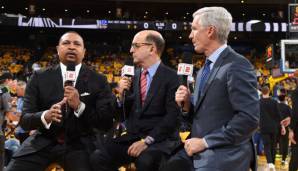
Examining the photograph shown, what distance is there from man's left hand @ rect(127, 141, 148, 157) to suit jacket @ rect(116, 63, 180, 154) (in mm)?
72

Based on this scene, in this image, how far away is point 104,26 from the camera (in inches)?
890

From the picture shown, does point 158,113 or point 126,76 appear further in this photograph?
point 158,113

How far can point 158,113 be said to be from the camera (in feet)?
13.5

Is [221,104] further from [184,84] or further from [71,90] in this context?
[71,90]

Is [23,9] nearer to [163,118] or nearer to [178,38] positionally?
[178,38]

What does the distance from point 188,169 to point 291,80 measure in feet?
57.6

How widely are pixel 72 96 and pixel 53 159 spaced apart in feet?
2.11

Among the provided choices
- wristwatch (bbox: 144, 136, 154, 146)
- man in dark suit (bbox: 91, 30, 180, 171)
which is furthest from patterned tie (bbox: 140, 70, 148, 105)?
wristwatch (bbox: 144, 136, 154, 146)

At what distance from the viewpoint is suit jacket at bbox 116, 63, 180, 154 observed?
13.1 feet

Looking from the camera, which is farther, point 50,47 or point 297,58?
point 50,47

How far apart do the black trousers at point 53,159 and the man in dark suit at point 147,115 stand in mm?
150

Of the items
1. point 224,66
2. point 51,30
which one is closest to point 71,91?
point 224,66

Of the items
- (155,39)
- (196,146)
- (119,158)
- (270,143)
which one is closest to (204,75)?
(196,146)

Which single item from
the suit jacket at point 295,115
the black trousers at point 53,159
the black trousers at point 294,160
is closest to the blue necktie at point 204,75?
the black trousers at point 53,159
